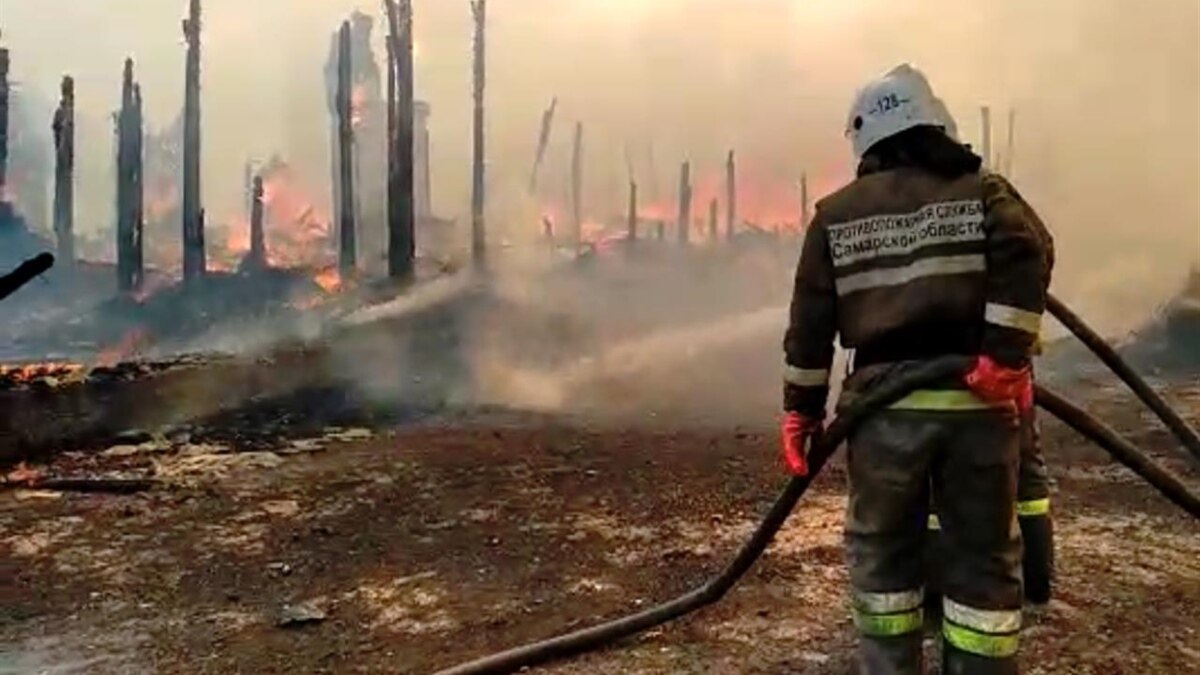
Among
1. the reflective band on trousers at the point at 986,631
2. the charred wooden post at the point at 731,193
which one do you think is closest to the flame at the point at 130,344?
the reflective band on trousers at the point at 986,631

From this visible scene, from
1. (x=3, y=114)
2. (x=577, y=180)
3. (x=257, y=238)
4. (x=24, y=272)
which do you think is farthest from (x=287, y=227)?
(x=24, y=272)

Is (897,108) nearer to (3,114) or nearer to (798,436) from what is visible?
(798,436)

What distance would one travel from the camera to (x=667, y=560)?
17.0 feet

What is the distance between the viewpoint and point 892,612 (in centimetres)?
313

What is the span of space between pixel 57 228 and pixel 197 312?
24.7 ft

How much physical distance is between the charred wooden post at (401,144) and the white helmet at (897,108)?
2043 cm

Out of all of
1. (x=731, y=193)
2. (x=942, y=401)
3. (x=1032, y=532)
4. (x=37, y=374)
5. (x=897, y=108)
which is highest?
(x=897, y=108)

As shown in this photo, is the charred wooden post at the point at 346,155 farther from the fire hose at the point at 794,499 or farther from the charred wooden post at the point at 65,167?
the fire hose at the point at 794,499

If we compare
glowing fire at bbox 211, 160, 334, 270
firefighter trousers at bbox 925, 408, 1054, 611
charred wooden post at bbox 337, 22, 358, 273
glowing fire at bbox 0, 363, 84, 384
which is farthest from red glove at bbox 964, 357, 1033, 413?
glowing fire at bbox 211, 160, 334, 270

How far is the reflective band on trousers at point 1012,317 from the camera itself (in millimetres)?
2953

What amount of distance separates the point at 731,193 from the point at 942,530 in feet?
116

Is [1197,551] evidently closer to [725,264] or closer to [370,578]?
[370,578]


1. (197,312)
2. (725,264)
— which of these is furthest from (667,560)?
(725,264)

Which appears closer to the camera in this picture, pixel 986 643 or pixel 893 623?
pixel 986 643
